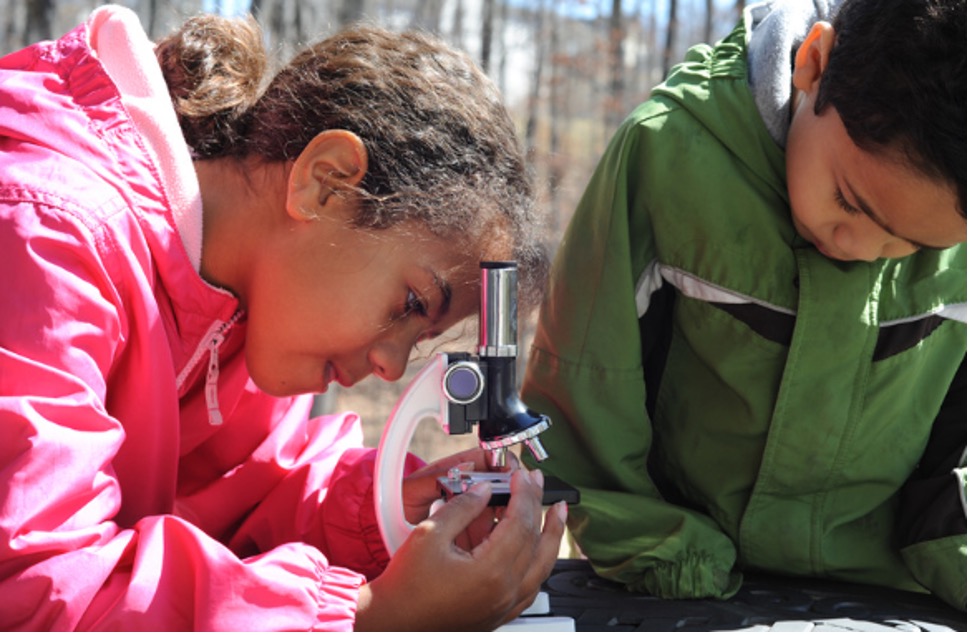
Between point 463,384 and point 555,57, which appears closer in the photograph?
point 463,384

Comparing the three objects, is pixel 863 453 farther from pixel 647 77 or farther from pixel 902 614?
pixel 647 77

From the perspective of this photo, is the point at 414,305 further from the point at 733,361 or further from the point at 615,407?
the point at 733,361

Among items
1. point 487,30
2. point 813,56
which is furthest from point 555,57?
point 813,56

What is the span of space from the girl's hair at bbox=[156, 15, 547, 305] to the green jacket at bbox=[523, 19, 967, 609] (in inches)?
8.0

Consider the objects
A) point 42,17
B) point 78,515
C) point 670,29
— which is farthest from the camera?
point 670,29

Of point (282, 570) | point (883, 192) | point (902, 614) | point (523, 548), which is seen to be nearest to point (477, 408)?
point (523, 548)

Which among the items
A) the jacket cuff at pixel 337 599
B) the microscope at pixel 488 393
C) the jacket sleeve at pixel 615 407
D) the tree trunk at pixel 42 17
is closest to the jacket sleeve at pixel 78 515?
the jacket cuff at pixel 337 599

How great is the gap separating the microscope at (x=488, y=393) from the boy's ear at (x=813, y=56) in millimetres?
642

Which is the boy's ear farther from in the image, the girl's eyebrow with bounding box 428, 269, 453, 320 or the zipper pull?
the zipper pull

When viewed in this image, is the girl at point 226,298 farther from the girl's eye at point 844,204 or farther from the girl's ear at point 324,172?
the girl's eye at point 844,204

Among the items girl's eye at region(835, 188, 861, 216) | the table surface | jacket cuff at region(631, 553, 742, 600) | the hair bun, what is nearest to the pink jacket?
the hair bun

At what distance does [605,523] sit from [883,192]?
28.3 inches

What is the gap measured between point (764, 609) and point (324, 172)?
998 mm

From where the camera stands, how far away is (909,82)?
1679 mm
